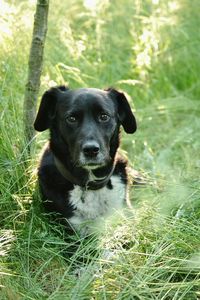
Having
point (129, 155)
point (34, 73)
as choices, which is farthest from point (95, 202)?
point (129, 155)

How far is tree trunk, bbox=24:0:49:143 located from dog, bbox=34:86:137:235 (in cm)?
21

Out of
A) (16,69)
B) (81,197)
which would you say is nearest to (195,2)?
(16,69)

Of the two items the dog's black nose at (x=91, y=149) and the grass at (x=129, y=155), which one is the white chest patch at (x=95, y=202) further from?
the dog's black nose at (x=91, y=149)

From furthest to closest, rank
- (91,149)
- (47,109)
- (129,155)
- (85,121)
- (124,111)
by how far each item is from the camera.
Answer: (129,155)
(124,111)
(47,109)
(85,121)
(91,149)

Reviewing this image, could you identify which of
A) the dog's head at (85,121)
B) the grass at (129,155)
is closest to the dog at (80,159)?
the dog's head at (85,121)

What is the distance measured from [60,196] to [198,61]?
382 centimetres

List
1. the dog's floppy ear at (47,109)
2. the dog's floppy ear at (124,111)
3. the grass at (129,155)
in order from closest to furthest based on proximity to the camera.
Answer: the grass at (129,155)
the dog's floppy ear at (47,109)
the dog's floppy ear at (124,111)

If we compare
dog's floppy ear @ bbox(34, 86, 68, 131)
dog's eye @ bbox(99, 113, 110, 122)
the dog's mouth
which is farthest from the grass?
dog's eye @ bbox(99, 113, 110, 122)

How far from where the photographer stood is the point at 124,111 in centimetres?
482

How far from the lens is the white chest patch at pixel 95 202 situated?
4.50 meters

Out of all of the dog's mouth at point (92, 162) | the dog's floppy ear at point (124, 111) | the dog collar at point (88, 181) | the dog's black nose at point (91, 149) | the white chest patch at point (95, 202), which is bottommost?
the white chest patch at point (95, 202)

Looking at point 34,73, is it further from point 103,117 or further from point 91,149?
point 91,149

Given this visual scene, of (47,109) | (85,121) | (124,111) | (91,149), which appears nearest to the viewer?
(91,149)

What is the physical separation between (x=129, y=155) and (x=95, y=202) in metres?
1.63
